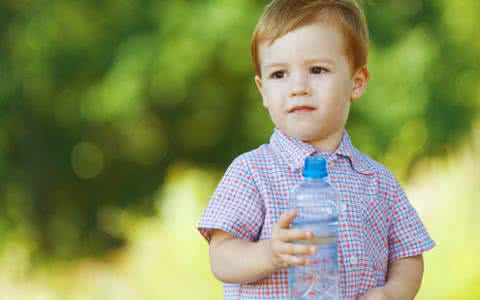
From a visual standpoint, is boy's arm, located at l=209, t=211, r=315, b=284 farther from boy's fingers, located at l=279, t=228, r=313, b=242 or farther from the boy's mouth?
the boy's mouth

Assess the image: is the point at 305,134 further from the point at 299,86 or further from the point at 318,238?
the point at 318,238

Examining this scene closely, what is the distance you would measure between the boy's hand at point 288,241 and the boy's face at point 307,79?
16.7 inches

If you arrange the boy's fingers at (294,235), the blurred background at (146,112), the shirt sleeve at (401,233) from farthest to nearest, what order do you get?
the blurred background at (146,112), the shirt sleeve at (401,233), the boy's fingers at (294,235)

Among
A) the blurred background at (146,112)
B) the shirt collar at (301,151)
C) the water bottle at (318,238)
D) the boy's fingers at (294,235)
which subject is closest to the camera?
the boy's fingers at (294,235)

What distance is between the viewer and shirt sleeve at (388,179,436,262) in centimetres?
247

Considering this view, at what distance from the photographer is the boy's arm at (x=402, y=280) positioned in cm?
235

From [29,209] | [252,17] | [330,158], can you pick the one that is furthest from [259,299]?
[29,209]

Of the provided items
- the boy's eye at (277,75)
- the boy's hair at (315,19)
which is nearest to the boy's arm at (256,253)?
the boy's eye at (277,75)

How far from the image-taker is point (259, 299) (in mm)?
2256

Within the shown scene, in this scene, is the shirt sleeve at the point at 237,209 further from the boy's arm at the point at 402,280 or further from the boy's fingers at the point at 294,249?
the boy's arm at the point at 402,280

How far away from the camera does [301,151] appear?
2338 millimetres

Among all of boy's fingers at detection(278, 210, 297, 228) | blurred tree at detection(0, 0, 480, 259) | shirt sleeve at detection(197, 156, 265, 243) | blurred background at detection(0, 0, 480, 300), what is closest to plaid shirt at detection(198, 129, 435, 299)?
shirt sleeve at detection(197, 156, 265, 243)

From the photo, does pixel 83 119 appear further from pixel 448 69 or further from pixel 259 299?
pixel 259 299

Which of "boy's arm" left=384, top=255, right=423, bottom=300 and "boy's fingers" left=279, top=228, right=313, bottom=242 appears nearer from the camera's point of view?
"boy's fingers" left=279, top=228, right=313, bottom=242
